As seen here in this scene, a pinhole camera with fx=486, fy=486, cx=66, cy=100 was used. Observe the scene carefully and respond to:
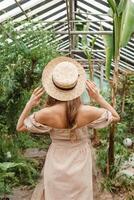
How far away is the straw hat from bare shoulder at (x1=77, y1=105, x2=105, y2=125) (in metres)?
0.10

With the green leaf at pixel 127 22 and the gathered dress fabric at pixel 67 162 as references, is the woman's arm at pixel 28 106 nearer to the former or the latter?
the gathered dress fabric at pixel 67 162

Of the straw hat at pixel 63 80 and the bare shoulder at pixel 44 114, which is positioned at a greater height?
the straw hat at pixel 63 80

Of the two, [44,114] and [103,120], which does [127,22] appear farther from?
[44,114]

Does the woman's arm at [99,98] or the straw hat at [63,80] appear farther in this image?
the woman's arm at [99,98]

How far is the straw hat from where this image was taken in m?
3.05

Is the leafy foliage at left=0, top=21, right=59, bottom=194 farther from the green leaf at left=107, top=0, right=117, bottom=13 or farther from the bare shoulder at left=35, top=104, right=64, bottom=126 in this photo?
the bare shoulder at left=35, top=104, right=64, bottom=126

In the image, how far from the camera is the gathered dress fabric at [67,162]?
10.1ft

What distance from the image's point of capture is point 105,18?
11625 mm

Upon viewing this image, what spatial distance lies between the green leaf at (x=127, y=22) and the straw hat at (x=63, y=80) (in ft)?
6.94

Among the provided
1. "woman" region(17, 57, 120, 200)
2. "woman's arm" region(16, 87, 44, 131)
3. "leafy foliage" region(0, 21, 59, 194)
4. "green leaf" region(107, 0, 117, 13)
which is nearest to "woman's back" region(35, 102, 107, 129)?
"woman" region(17, 57, 120, 200)

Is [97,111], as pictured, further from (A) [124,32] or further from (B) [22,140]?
(B) [22,140]

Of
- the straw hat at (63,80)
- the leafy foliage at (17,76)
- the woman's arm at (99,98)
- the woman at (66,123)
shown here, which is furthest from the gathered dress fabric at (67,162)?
the leafy foliage at (17,76)

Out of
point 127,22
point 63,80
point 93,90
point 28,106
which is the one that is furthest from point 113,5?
point 28,106

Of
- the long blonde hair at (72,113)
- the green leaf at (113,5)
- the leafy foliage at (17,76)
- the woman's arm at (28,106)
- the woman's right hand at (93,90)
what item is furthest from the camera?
the leafy foliage at (17,76)
